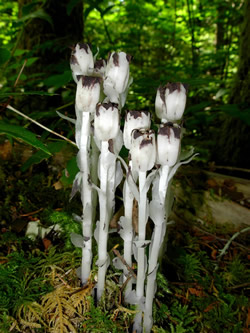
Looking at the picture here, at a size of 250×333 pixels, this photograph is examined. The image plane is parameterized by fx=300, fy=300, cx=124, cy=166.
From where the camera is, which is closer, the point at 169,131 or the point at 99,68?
the point at 169,131

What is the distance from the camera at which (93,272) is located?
48.9 inches

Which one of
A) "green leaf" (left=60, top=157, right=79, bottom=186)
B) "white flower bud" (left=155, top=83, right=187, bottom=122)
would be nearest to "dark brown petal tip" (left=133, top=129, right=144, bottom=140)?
"white flower bud" (left=155, top=83, right=187, bottom=122)

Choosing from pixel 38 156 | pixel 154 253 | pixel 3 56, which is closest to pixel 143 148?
pixel 154 253

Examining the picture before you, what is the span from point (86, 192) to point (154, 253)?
0.33 metres

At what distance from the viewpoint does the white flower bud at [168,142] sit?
0.86 meters

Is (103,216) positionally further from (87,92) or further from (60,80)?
(60,80)

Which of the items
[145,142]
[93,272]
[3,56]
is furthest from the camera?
[3,56]

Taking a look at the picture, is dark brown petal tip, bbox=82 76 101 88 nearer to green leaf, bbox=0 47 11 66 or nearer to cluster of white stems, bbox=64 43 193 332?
cluster of white stems, bbox=64 43 193 332

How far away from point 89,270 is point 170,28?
177 inches

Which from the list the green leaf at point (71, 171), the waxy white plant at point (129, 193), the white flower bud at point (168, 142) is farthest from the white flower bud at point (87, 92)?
the green leaf at point (71, 171)

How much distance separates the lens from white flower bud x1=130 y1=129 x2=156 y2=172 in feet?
2.84

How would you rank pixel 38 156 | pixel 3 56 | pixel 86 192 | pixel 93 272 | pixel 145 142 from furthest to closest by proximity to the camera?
1. pixel 3 56
2. pixel 38 156
3. pixel 93 272
4. pixel 86 192
5. pixel 145 142

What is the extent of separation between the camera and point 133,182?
98cm

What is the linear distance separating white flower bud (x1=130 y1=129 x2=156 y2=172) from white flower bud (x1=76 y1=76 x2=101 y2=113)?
0.18 m
